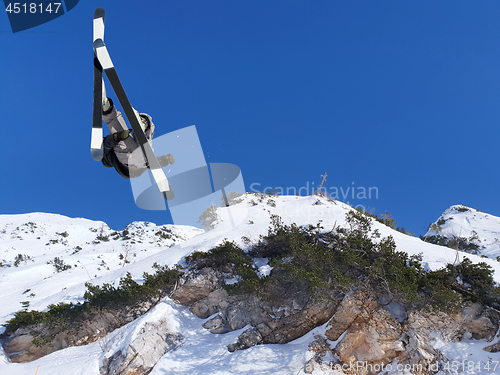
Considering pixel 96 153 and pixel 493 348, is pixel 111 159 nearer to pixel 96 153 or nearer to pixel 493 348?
pixel 96 153

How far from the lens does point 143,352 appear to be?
10.9 metres

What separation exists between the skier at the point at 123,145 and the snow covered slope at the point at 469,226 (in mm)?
33638

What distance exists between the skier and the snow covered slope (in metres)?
33.6

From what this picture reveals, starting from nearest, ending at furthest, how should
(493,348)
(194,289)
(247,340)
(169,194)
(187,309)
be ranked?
(169,194)
(493,348)
(247,340)
(187,309)
(194,289)

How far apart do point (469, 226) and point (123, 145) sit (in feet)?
143

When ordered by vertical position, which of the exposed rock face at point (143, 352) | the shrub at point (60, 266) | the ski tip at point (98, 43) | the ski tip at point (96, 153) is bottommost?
the exposed rock face at point (143, 352)

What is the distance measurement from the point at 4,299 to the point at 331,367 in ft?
66.6

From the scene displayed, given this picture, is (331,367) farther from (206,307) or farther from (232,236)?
(232,236)

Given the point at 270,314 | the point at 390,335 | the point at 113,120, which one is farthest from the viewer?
the point at 270,314

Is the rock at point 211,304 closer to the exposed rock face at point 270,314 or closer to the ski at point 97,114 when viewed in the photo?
the exposed rock face at point 270,314

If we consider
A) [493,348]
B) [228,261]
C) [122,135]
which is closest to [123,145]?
[122,135]

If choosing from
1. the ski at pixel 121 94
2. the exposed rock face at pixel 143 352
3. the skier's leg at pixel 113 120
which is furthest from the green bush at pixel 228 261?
the skier's leg at pixel 113 120

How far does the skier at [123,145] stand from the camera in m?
3.21

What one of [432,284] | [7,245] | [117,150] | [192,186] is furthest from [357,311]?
[7,245]
